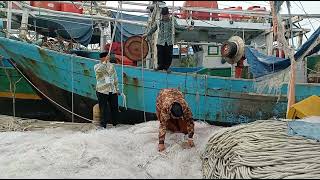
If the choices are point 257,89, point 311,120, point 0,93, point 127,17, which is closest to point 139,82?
point 257,89

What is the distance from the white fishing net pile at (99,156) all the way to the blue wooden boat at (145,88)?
192 cm

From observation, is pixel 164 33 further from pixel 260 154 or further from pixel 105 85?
pixel 260 154

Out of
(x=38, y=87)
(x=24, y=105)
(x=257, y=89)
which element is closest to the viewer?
(x=257, y=89)

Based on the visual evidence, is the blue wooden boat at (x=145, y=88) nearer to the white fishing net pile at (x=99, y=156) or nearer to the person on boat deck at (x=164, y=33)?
the person on boat deck at (x=164, y=33)

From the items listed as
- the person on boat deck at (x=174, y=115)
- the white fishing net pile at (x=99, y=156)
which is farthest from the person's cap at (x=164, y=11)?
the white fishing net pile at (x=99, y=156)

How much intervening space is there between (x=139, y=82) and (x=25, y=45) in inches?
105

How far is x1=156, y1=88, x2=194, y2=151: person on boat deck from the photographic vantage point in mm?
6043

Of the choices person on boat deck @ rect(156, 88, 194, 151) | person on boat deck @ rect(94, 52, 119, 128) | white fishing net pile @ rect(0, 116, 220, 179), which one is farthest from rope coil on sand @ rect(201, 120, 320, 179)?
person on boat deck @ rect(94, 52, 119, 128)

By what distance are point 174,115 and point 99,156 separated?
4.08 ft

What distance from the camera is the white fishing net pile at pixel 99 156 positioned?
500 cm

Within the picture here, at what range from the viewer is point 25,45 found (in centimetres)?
944

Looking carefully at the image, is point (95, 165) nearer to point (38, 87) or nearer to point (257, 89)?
point (257, 89)

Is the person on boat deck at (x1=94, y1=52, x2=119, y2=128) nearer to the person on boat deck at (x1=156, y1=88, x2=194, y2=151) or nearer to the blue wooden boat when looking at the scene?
the blue wooden boat

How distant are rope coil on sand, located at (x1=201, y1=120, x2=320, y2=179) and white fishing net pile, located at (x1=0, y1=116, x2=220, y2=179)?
319 millimetres
